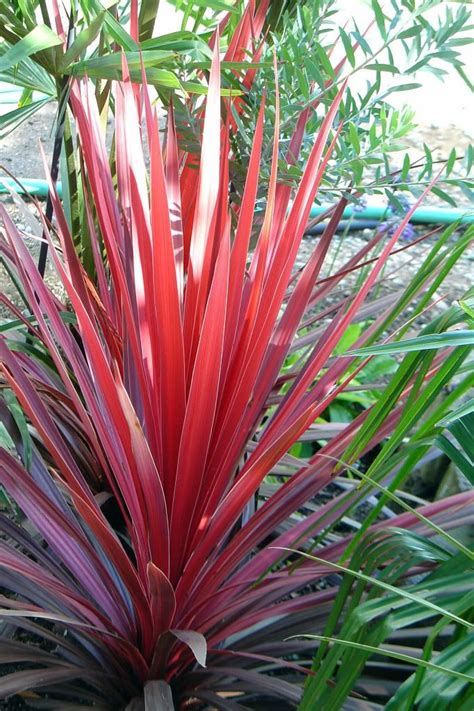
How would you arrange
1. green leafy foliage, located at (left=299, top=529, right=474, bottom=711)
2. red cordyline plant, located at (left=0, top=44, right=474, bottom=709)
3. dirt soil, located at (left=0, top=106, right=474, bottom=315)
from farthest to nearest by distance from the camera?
1. dirt soil, located at (left=0, top=106, right=474, bottom=315)
2. red cordyline plant, located at (left=0, top=44, right=474, bottom=709)
3. green leafy foliage, located at (left=299, top=529, right=474, bottom=711)

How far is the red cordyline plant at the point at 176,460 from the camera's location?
2.21 feet

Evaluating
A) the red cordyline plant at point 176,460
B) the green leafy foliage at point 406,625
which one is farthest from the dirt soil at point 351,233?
the green leafy foliage at point 406,625

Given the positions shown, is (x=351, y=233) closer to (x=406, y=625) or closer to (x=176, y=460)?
(x=176, y=460)

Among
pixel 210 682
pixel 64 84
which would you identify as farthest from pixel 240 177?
pixel 210 682

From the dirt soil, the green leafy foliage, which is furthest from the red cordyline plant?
the dirt soil

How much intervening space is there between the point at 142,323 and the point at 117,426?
108mm

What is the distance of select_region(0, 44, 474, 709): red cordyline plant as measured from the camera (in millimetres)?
674

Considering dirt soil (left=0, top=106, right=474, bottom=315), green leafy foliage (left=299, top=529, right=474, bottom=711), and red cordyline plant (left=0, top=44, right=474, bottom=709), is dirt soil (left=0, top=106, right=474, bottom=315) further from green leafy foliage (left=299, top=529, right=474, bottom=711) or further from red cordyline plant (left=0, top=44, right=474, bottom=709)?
green leafy foliage (left=299, top=529, right=474, bottom=711)

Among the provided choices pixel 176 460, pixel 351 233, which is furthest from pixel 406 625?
pixel 351 233

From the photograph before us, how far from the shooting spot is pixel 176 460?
0.74 meters

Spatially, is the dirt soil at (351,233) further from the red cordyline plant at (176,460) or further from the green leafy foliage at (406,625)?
the green leafy foliage at (406,625)

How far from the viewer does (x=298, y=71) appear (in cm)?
86

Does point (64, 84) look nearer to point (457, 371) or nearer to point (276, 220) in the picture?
point (276, 220)

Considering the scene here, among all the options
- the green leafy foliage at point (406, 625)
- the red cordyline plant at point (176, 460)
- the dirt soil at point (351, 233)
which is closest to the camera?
the green leafy foliage at point (406, 625)
